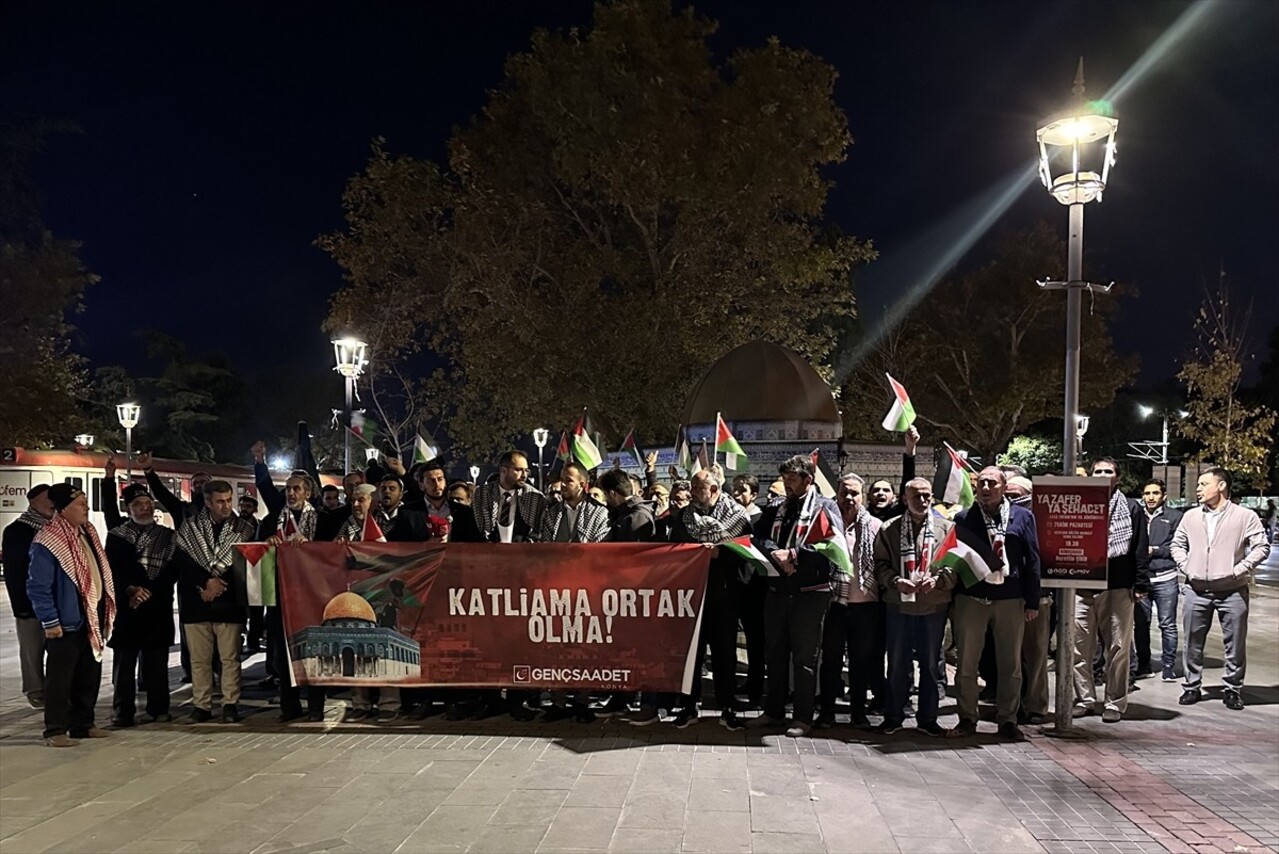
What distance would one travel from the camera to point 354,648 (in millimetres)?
7188

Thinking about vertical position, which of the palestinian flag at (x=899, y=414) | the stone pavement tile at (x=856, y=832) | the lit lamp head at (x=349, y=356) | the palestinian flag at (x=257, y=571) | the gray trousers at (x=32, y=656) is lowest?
the stone pavement tile at (x=856, y=832)

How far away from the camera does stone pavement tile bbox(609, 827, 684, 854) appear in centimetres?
468

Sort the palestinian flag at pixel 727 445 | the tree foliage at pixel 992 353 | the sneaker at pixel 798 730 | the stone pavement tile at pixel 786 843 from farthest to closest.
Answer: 1. the tree foliage at pixel 992 353
2. the palestinian flag at pixel 727 445
3. the sneaker at pixel 798 730
4. the stone pavement tile at pixel 786 843

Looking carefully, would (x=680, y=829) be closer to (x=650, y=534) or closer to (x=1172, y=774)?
(x=650, y=534)

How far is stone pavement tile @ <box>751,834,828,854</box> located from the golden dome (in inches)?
145

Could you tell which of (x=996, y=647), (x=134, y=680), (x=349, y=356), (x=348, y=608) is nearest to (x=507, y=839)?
(x=348, y=608)

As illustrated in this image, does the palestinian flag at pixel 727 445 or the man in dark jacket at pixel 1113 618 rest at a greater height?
the palestinian flag at pixel 727 445

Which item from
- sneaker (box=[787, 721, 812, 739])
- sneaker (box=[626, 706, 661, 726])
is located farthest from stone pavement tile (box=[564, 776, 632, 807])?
sneaker (box=[787, 721, 812, 739])

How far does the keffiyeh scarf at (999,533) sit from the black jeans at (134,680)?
6.45 m

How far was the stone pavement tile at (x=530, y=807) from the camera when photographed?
5.10 meters

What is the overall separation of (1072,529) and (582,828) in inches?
167

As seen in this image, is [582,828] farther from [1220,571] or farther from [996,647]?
[1220,571]

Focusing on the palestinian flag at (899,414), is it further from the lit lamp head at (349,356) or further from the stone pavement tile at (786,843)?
the lit lamp head at (349,356)

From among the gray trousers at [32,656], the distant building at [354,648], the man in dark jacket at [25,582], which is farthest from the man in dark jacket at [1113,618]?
the gray trousers at [32,656]
